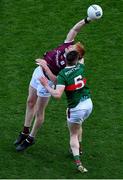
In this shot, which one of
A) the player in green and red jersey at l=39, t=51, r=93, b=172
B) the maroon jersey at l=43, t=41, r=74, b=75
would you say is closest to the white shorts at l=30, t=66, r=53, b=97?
the maroon jersey at l=43, t=41, r=74, b=75

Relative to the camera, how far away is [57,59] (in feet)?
33.3

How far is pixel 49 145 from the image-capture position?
35.1ft

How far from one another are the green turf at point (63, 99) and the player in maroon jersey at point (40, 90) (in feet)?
0.75

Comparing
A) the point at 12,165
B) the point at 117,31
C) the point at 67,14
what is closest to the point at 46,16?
the point at 67,14

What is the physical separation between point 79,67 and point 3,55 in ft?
13.9

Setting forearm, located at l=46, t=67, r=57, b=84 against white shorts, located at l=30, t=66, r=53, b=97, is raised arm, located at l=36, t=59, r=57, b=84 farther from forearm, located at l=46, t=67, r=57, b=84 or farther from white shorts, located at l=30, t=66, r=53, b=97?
white shorts, located at l=30, t=66, r=53, b=97

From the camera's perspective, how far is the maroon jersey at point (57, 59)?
10125mm

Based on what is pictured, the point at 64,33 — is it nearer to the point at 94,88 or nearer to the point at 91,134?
the point at 94,88

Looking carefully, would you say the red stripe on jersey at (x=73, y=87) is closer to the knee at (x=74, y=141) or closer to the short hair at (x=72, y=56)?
the short hair at (x=72, y=56)

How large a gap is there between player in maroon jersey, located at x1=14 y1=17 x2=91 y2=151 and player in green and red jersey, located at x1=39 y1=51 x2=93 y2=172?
27 cm

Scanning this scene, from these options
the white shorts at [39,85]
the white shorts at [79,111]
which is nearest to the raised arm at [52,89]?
the white shorts at [79,111]

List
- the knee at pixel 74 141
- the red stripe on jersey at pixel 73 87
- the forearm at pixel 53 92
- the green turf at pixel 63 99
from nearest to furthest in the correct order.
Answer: the forearm at pixel 53 92, the red stripe on jersey at pixel 73 87, the knee at pixel 74 141, the green turf at pixel 63 99

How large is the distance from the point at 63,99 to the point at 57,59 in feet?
Result: 7.04

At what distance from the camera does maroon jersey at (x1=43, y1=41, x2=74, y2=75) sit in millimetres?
10125
